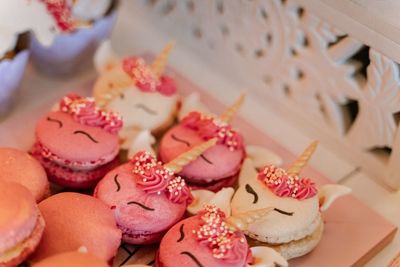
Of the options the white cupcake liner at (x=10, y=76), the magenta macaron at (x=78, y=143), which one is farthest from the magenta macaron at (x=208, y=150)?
the white cupcake liner at (x=10, y=76)

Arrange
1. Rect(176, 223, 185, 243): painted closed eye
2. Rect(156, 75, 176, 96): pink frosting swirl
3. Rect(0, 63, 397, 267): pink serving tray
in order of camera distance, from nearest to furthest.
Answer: Rect(176, 223, 185, 243): painted closed eye → Rect(0, 63, 397, 267): pink serving tray → Rect(156, 75, 176, 96): pink frosting swirl

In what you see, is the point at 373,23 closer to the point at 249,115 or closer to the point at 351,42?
the point at 351,42

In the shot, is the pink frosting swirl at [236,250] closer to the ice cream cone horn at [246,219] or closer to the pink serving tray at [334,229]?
the ice cream cone horn at [246,219]

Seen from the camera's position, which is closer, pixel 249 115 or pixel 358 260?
pixel 358 260

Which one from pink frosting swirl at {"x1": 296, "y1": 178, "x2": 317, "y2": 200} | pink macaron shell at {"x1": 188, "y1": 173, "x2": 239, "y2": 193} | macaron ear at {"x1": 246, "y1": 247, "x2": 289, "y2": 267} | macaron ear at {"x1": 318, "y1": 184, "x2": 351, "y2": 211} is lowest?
pink macaron shell at {"x1": 188, "y1": 173, "x2": 239, "y2": 193}

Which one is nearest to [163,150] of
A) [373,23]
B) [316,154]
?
[316,154]

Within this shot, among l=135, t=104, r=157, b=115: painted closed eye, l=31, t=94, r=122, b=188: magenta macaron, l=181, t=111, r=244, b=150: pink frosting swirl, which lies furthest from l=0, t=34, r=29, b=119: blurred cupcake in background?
l=181, t=111, r=244, b=150: pink frosting swirl

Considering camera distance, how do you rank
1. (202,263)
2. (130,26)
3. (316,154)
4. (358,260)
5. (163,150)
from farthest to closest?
(130,26), (316,154), (163,150), (358,260), (202,263)

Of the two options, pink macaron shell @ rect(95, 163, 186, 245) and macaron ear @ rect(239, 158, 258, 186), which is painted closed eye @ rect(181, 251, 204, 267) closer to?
pink macaron shell @ rect(95, 163, 186, 245)
